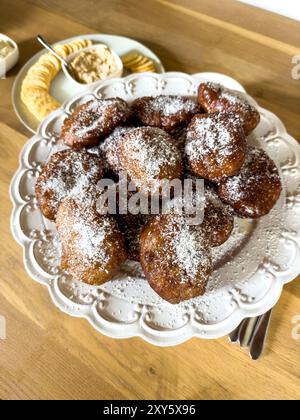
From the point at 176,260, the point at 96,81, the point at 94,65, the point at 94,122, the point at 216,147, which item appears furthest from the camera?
the point at 94,65

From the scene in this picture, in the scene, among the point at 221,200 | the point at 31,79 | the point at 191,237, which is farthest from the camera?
the point at 31,79

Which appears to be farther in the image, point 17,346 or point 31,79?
point 31,79

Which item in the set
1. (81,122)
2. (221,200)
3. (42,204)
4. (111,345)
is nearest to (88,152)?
(81,122)

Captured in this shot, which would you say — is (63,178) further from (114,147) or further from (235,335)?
(235,335)

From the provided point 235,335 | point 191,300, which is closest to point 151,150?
point 191,300

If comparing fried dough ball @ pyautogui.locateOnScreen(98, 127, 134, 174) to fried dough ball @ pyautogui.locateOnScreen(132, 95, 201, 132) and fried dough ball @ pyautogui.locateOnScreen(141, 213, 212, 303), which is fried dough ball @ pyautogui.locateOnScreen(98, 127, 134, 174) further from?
fried dough ball @ pyautogui.locateOnScreen(141, 213, 212, 303)

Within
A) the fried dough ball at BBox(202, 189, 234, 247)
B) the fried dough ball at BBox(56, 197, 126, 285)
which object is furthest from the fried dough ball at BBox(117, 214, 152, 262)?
the fried dough ball at BBox(202, 189, 234, 247)

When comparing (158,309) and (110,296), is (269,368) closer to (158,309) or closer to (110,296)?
(158,309)
